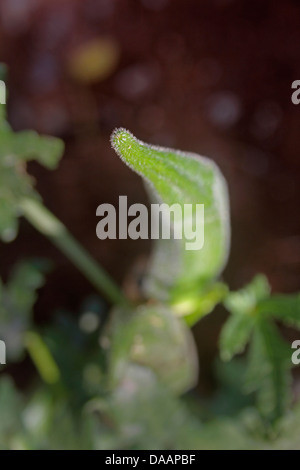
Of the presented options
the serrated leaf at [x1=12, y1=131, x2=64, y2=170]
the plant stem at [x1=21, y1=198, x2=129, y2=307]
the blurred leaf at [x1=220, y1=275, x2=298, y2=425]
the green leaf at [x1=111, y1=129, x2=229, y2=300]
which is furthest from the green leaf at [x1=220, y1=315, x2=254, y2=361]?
the serrated leaf at [x1=12, y1=131, x2=64, y2=170]

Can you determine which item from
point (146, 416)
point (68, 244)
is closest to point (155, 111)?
point (68, 244)

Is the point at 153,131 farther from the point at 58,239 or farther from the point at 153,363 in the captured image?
the point at 153,363

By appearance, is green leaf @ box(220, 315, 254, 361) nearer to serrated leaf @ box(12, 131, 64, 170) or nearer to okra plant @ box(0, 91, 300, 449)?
okra plant @ box(0, 91, 300, 449)

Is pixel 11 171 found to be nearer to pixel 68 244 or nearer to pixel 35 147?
pixel 35 147

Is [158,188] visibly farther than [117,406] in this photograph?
No

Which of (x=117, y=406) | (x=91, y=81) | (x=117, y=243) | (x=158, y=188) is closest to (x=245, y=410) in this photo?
(x=117, y=406)

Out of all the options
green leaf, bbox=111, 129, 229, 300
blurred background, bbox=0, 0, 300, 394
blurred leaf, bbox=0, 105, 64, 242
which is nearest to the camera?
green leaf, bbox=111, 129, 229, 300
